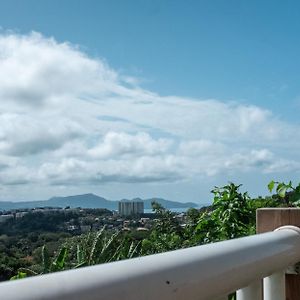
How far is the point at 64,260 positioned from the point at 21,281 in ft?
11.4

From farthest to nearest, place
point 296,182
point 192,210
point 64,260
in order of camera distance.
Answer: point 192,210
point 64,260
point 296,182

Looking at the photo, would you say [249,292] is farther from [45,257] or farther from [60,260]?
[45,257]

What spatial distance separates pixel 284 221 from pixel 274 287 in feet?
1.01

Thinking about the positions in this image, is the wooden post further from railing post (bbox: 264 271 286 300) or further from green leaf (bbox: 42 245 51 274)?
green leaf (bbox: 42 245 51 274)

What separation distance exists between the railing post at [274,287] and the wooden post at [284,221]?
0.27 meters

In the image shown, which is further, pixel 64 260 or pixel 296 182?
pixel 64 260

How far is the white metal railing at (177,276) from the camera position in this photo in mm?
634

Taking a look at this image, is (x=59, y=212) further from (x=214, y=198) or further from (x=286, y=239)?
(x=286, y=239)

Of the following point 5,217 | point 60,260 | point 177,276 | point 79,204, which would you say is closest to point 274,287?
point 177,276

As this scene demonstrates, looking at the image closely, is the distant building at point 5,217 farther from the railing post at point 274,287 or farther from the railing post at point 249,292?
the railing post at point 249,292

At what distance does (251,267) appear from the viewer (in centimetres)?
113

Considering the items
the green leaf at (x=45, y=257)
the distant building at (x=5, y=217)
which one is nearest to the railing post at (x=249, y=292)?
the green leaf at (x=45, y=257)

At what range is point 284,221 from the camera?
1708 mm

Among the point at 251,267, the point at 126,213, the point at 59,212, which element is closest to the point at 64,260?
the point at 251,267
